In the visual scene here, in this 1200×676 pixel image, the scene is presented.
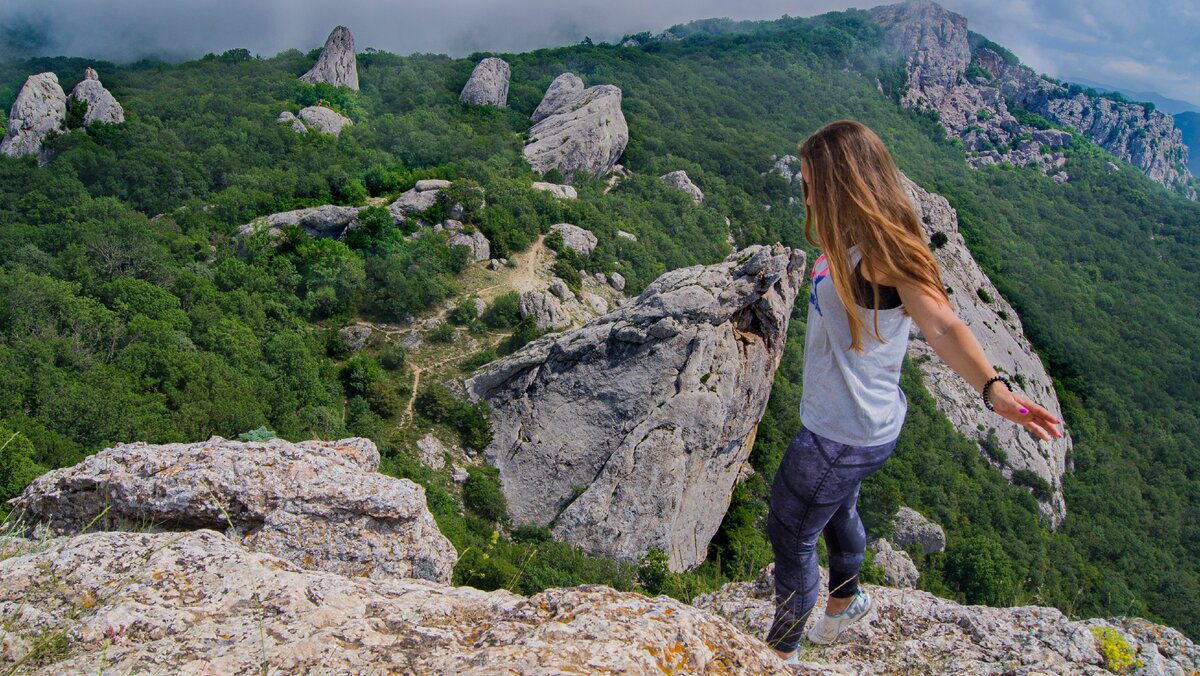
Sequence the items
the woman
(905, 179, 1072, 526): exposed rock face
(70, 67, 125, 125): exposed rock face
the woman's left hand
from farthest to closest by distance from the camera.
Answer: (70, 67, 125, 125): exposed rock face
(905, 179, 1072, 526): exposed rock face
the woman
the woman's left hand

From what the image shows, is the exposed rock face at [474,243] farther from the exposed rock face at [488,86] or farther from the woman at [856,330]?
the exposed rock face at [488,86]

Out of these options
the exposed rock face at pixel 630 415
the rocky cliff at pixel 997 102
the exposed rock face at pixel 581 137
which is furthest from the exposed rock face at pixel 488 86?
the rocky cliff at pixel 997 102

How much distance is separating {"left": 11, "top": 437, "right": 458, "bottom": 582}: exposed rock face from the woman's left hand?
439cm

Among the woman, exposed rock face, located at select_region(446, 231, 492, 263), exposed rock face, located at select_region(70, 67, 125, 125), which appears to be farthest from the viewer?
exposed rock face, located at select_region(70, 67, 125, 125)

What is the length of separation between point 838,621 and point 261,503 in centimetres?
446

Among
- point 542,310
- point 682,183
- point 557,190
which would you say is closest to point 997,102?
point 682,183

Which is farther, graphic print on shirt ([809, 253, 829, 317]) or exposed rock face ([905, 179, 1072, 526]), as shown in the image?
exposed rock face ([905, 179, 1072, 526])

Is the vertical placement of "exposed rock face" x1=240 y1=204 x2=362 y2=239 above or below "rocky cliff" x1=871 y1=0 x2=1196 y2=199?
below

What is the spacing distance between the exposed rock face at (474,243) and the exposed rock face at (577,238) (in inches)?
208

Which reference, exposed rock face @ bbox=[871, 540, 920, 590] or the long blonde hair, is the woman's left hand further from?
exposed rock face @ bbox=[871, 540, 920, 590]

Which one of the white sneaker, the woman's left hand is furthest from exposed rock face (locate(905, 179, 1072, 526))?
the woman's left hand

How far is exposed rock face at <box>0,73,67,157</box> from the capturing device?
40.1 m

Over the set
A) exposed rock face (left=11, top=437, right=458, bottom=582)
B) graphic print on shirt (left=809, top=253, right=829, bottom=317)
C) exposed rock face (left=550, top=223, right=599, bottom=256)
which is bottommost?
exposed rock face (left=550, top=223, right=599, bottom=256)

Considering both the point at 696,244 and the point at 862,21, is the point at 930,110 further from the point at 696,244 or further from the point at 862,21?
the point at 696,244
